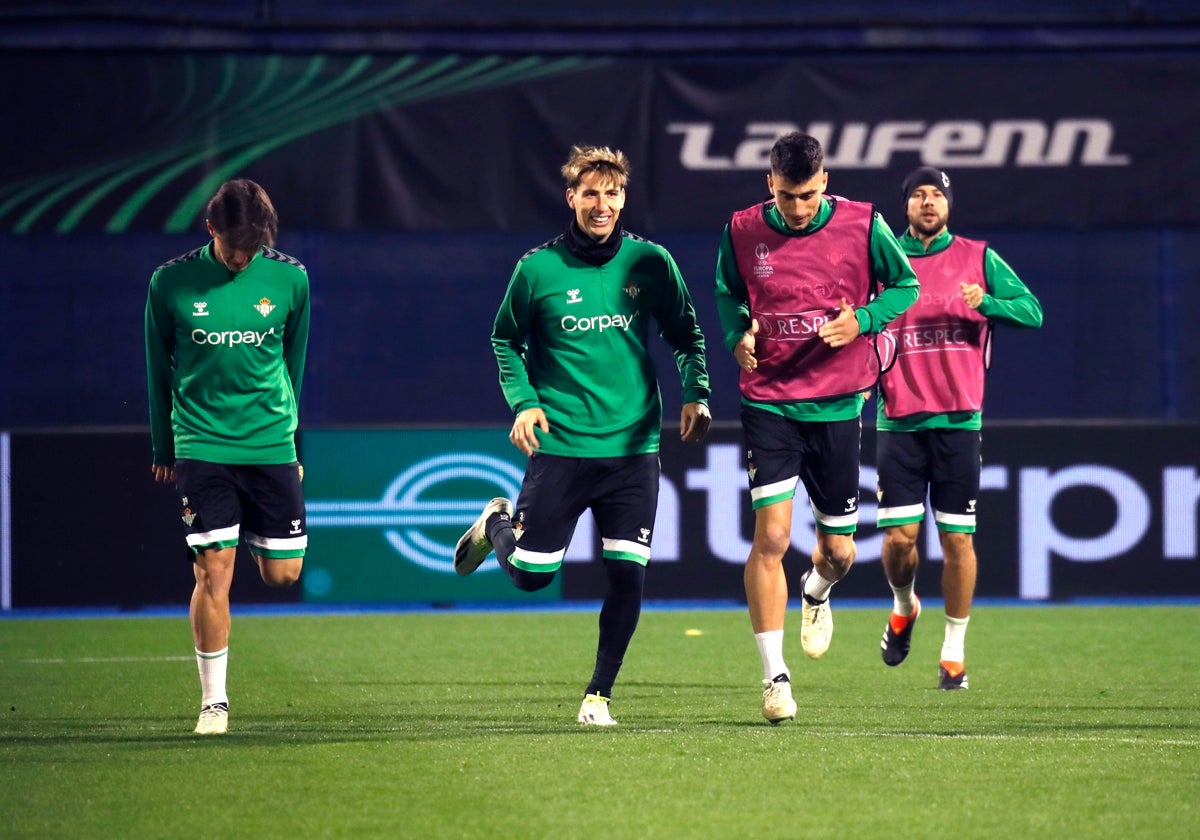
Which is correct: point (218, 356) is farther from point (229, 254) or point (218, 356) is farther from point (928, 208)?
point (928, 208)

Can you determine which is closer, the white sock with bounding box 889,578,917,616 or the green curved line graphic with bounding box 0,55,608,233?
the white sock with bounding box 889,578,917,616

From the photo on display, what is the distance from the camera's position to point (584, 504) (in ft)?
22.3

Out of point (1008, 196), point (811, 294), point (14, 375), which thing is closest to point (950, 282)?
point (811, 294)

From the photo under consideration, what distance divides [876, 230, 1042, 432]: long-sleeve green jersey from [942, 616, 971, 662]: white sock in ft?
2.78

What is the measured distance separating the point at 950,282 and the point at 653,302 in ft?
6.73

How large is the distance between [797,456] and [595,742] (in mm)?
1382

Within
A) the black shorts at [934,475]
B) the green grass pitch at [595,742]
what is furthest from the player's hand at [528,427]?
the black shorts at [934,475]

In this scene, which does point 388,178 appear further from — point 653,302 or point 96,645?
point 653,302

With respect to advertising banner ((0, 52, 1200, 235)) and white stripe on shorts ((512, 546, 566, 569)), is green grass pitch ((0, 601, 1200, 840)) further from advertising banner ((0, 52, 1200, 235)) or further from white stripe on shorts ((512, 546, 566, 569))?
advertising banner ((0, 52, 1200, 235))

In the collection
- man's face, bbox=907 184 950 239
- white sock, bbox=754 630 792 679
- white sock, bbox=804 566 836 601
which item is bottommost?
white sock, bbox=754 630 792 679

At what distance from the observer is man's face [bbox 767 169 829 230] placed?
6707 millimetres

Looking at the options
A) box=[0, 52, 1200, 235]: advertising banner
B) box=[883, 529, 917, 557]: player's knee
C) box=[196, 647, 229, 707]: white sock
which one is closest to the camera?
box=[196, 647, 229, 707]: white sock

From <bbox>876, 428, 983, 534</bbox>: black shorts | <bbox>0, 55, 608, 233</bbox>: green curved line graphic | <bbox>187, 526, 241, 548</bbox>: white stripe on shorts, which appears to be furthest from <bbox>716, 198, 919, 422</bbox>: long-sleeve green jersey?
<bbox>0, 55, 608, 233</bbox>: green curved line graphic

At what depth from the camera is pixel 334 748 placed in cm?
617
